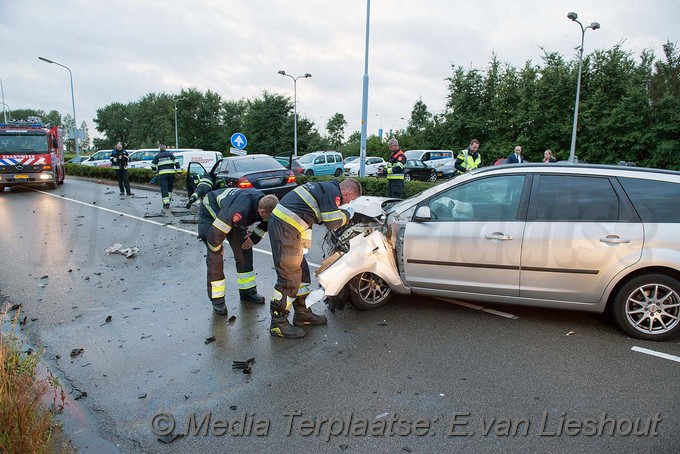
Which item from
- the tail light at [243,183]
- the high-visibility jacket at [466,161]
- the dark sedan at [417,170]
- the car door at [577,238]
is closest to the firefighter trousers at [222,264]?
the car door at [577,238]

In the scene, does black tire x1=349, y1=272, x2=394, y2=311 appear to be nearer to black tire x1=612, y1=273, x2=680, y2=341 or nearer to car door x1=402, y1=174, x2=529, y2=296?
car door x1=402, y1=174, x2=529, y2=296

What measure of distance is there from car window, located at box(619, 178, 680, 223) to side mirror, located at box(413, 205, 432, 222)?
72.8 inches

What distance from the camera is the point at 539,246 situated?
434 cm

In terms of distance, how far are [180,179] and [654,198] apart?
57.3ft

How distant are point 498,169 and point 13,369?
14.8 ft

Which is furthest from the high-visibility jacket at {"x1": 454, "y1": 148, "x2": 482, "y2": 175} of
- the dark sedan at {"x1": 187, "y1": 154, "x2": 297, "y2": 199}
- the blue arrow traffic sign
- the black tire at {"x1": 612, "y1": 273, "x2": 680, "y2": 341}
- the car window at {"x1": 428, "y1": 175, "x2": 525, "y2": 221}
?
the blue arrow traffic sign

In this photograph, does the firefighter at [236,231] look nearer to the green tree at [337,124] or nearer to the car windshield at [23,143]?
the car windshield at [23,143]

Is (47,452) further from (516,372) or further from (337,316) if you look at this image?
(516,372)

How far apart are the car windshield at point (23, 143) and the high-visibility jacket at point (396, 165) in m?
14.7

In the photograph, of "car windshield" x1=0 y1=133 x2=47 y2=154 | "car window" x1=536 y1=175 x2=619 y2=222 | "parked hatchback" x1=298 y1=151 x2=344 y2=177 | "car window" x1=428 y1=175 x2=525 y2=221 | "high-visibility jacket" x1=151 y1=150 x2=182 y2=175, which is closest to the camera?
"car window" x1=536 y1=175 x2=619 y2=222

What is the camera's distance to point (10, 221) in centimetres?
1124

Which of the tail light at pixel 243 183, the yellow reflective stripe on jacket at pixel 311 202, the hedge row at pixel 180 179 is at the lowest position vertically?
the hedge row at pixel 180 179

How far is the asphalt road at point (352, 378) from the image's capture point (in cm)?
298

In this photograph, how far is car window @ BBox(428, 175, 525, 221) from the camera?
4.54 meters
